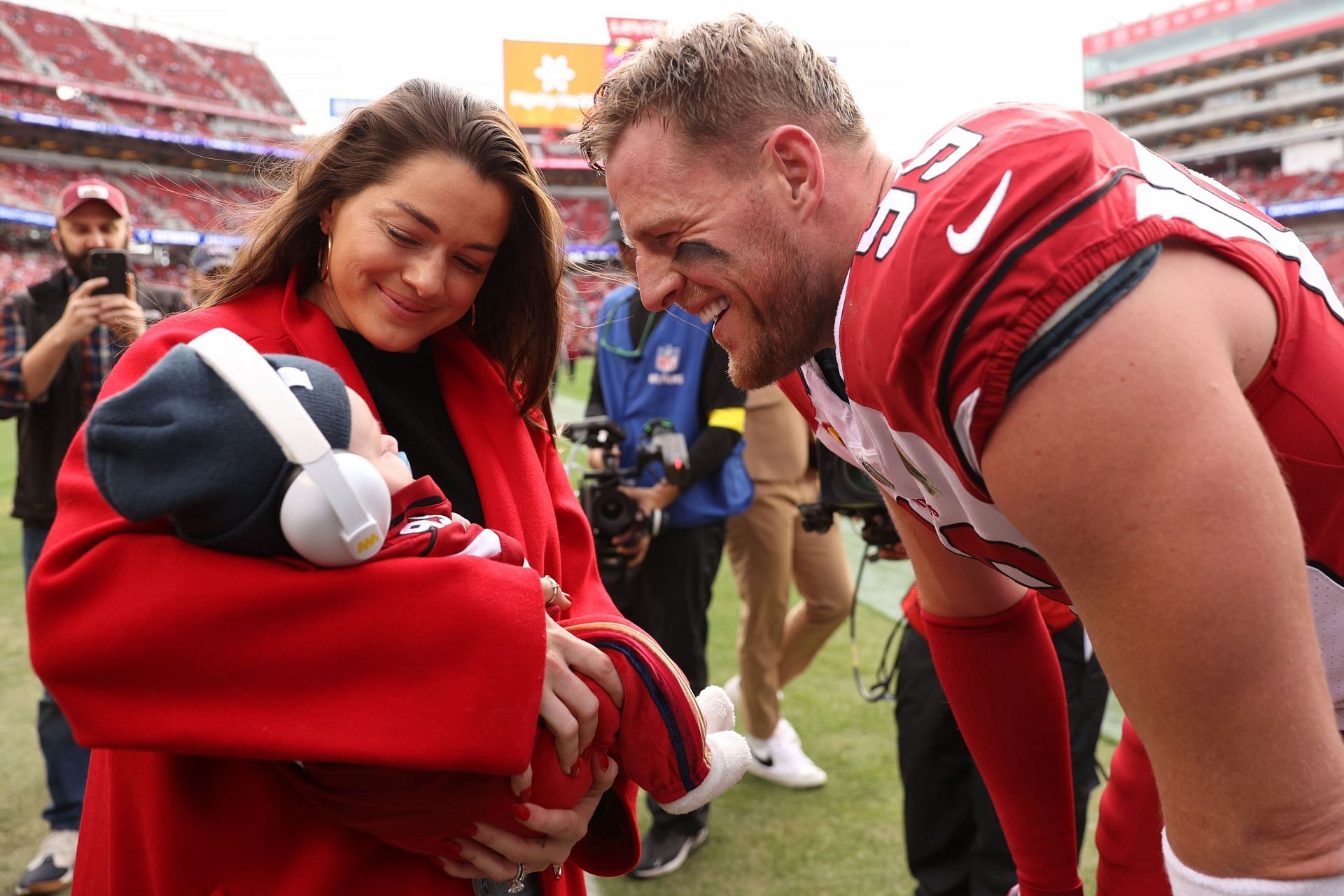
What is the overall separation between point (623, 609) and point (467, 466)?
2037 millimetres

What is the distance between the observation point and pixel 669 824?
11.1ft

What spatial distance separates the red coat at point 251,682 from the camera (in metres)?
1.08

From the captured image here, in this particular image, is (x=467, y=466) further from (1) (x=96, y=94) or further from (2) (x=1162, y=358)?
(1) (x=96, y=94)

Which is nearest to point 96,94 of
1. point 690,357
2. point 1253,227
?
point 690,357

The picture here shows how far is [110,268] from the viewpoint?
3.45 m

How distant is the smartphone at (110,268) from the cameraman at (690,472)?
1.71 meters

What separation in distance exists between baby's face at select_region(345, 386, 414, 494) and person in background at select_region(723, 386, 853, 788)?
2.82 m

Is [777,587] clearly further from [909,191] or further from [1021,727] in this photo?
[909,191]

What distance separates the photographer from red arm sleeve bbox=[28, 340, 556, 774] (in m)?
1.08

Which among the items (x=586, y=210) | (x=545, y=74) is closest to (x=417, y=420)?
(x=545, y=74)

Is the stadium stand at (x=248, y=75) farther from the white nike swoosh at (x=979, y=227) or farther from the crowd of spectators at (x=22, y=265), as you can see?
the white nike swoosh at (x=979, y=227)

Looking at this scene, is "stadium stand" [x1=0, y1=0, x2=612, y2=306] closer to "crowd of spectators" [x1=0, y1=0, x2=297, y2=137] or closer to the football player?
"crowd of spectators" [x1=0, y1=0, x2=297, y2=137]

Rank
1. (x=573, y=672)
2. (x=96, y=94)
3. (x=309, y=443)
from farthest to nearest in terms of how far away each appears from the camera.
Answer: (x=96, y=94) < (x=573, y=672) < (x=309, y=443)

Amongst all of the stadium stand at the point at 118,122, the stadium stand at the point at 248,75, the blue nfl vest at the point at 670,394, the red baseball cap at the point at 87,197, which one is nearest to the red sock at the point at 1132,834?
the blue nfl vest at the point at 670,394
